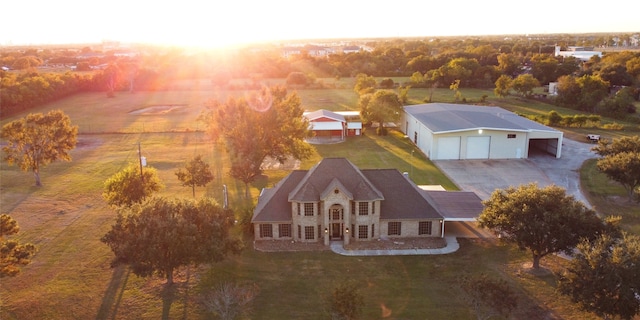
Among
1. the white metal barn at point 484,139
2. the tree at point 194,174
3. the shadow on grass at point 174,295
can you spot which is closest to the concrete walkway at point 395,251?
the shadow on grass at point 174,295

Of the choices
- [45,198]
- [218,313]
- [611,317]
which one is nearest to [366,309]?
[218,313]

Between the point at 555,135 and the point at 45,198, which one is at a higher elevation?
the point at 555,135

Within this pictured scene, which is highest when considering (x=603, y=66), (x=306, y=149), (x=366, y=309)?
(x=603, y=66)

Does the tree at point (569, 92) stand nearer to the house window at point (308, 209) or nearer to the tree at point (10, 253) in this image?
the house window at point (308, 209)

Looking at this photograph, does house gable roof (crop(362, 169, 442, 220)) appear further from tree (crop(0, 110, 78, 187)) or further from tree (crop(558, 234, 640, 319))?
tree (crop(0, 110, 78, 187))

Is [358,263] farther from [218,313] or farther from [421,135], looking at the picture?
[421,135]
